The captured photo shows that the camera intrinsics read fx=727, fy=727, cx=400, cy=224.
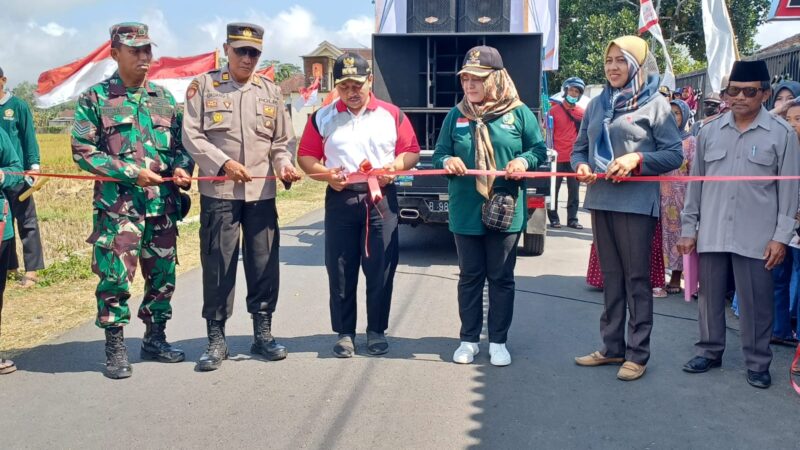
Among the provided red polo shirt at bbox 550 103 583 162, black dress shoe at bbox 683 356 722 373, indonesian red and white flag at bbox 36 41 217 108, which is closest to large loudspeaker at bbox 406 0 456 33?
red polo shirt at bbox 550 103 583 162

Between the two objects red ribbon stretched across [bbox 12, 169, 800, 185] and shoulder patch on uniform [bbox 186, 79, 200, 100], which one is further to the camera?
shoulder patch on uniform [bbox 186, 79, 200, 100]

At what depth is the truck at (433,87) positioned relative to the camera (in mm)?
8383

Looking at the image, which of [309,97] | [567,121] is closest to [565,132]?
[567,121]

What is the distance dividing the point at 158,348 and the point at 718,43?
945 centimetres

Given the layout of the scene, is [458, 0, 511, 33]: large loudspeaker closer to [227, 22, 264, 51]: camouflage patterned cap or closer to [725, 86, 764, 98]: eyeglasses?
[227, 22, 264, 51]: camouflage patterned cap

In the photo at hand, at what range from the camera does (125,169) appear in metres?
4.54

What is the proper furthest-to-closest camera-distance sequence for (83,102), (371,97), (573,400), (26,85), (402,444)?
(26,85) → (371,97) → (83,102) → (573,400) → (402,444)

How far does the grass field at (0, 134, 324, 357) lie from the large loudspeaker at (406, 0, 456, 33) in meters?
4.22

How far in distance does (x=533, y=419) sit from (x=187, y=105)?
9.51 feet

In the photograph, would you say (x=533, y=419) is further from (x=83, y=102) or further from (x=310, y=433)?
(x=83, y=102)

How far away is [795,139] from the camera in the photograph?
4273 millimetres

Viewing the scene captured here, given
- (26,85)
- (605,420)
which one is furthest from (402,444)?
(26,85)

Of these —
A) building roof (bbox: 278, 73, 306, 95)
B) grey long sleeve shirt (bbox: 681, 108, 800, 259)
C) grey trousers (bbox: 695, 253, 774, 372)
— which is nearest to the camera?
grey long sleeve shirt (bbox: 681, 108, 800, 259)

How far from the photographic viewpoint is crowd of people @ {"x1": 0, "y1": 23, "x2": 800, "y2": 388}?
14.4ft
